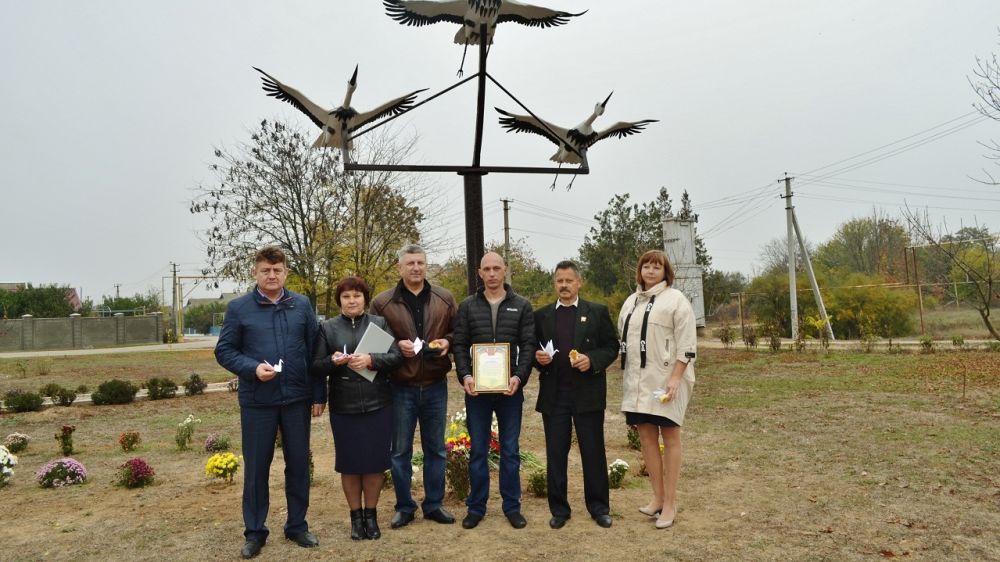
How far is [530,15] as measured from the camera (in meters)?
4.66

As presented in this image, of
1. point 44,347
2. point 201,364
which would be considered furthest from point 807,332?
point 44,347

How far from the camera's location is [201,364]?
2275 cm

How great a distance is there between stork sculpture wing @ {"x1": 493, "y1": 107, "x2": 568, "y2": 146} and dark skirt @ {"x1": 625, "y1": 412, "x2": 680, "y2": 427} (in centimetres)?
234

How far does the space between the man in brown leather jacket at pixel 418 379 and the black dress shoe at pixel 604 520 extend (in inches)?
37.8

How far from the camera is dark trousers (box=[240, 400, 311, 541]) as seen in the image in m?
3.85

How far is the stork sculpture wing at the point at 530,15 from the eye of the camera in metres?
4.56

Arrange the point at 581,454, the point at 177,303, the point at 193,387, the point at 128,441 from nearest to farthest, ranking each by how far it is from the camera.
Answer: the point at 581,454 → the point at 128,441 → the point at 193,387 → the point at 177,303

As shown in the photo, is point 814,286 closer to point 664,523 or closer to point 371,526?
point 664,523

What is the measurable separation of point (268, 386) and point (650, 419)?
2352mm

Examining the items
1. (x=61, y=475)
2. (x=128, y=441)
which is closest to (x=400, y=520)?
(x=61, y=475)

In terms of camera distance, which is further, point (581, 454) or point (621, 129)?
point (621, 129)

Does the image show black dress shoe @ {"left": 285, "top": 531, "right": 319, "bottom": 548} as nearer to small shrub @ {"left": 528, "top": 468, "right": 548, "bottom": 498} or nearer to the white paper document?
the white paper document

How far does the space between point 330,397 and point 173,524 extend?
67.4 inches

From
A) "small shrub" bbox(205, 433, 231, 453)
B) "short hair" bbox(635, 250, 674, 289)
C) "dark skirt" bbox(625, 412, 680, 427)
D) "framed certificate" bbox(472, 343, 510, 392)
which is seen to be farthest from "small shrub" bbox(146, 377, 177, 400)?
"short hair" bbox(635, 250, 674, 289)
